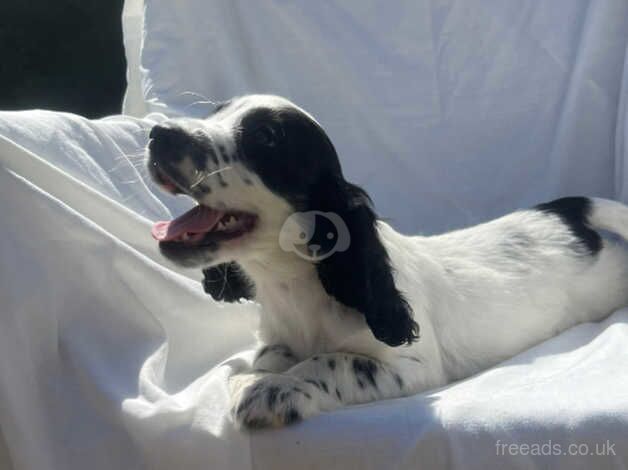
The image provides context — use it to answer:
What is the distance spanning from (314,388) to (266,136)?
0.67 meters

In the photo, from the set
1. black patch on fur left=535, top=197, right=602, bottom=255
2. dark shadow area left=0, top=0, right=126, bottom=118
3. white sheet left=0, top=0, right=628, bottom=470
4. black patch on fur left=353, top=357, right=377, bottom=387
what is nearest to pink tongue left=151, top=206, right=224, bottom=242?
white sheet left=0, top=0, right=628, bottom=470

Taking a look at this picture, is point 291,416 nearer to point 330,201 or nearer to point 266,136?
point 330,201

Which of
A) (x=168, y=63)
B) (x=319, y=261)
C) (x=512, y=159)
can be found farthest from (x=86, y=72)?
(x=319, y=261)

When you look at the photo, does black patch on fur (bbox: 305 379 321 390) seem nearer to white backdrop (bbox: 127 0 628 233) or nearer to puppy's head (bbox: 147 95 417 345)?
puppy's head (bbox: 147 95 417 345)

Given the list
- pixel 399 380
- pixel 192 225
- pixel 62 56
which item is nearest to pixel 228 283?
pixel 192 225

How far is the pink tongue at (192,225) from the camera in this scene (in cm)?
253

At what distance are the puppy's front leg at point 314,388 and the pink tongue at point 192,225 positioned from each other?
0.40 metres

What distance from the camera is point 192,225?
2547 millimetres

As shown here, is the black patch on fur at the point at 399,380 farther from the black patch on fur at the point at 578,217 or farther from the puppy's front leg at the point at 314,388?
the black patch on fur at the point at 578,217

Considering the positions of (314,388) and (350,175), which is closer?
(314,388)

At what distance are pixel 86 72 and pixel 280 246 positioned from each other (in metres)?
Answer: 5.71

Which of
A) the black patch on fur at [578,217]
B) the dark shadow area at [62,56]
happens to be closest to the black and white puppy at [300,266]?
the black patch on fur at [578,217]

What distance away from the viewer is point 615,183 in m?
4.07

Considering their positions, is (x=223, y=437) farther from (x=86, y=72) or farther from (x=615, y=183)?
(x=86, y=72)
